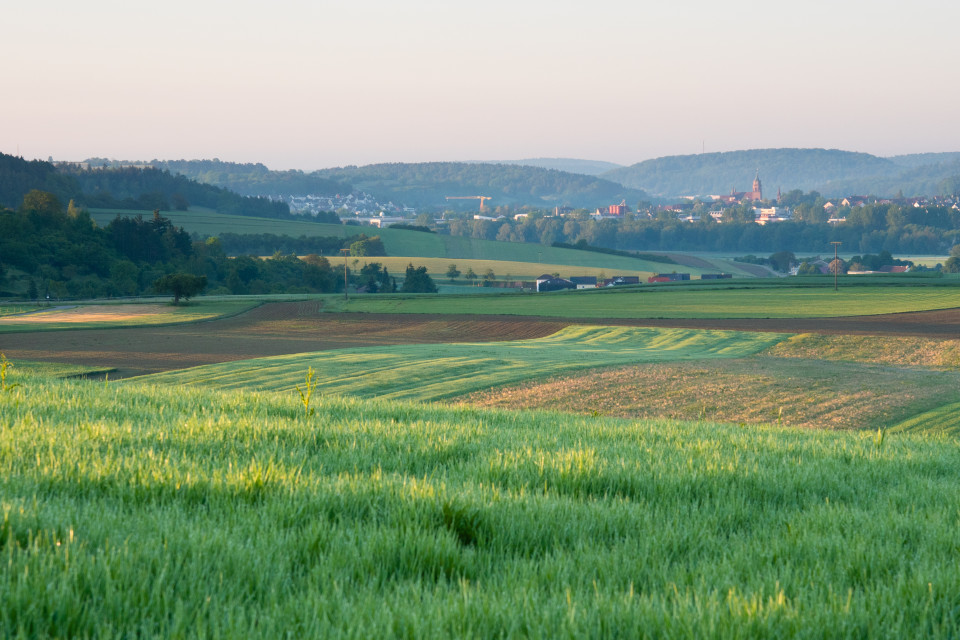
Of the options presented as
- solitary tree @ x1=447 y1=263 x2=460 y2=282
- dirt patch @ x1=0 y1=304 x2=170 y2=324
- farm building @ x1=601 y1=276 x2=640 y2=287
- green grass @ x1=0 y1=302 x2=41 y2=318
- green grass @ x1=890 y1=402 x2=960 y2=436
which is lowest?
green grass @ x1=0 y1=302 x2=41 y2=318

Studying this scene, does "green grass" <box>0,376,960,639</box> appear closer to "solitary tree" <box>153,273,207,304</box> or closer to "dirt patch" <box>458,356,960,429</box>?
"dirt patch" <box>458,356,960,429</box>

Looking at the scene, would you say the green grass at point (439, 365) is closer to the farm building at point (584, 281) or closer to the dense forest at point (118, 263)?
the dense forest at point (118, 263)

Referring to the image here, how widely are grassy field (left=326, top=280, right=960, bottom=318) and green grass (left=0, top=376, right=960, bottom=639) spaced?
71.0 m

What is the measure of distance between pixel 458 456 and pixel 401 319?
76.2 meters

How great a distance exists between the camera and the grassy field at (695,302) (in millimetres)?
78312

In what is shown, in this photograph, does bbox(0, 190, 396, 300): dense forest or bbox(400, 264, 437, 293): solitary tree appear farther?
bbox(400, 264, 437, 293): solitary tree

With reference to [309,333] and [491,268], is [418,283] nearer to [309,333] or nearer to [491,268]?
[491,268]

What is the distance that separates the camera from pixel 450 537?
3934mm

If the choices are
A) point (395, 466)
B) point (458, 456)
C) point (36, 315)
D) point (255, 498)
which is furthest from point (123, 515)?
point (36, 315)

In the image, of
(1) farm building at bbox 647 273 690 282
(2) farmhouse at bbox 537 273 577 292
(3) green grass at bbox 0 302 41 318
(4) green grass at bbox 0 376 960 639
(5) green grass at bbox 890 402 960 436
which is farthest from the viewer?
(1) farm building at bbox 647 273 690 282

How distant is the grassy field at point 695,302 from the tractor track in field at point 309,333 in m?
4.62

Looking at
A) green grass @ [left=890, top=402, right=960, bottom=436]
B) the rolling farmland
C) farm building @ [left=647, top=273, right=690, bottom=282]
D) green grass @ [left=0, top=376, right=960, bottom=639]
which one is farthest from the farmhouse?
green grass @ [left=0, top=376, right=960, bottom=639]

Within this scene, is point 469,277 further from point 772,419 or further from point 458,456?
point 458,456

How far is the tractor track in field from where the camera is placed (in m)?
53.8
